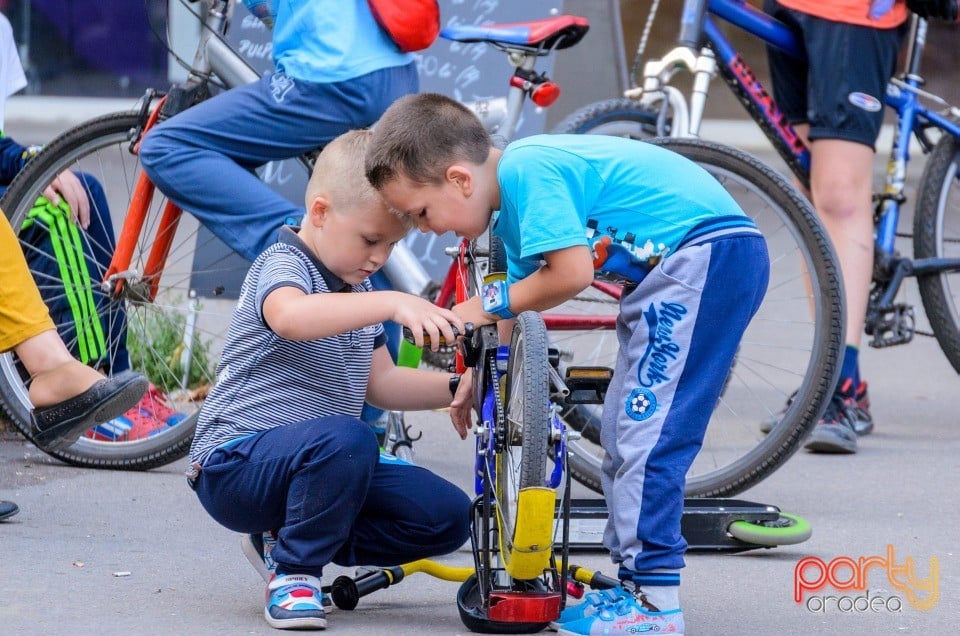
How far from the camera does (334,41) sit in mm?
3475

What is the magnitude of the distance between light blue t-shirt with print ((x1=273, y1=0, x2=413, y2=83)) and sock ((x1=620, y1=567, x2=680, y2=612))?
5.13 feet

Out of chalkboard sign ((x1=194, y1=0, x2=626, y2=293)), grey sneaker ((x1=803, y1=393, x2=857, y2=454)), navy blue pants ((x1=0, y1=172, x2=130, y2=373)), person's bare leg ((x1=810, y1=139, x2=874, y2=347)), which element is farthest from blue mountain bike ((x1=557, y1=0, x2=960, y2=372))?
navy blue pants ((x1=0, y1=172, x2=130, y2=373))

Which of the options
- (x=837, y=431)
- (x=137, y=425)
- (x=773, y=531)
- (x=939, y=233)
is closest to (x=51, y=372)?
(x=137, y=425)

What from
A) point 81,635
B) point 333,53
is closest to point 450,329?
point 81,635

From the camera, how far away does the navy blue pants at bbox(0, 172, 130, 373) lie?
12.8 ft

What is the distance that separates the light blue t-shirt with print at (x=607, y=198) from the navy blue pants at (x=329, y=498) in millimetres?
449

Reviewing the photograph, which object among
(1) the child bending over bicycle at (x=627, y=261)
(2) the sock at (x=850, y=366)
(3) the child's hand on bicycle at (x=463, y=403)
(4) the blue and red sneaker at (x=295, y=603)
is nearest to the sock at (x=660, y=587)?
Answer: (1) the child bending over bicycle at (x=627, y=261)

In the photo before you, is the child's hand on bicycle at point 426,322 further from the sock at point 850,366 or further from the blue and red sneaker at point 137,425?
the sock at point 850,366

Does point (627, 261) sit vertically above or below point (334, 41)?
below

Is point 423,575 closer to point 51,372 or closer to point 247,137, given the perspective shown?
point 51,372

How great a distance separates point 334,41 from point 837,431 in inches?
74.3

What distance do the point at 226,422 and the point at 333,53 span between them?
116cm

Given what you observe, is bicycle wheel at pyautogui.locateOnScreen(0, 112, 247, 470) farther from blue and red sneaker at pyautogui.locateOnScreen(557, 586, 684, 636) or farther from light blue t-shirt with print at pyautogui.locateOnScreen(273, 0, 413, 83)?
blue and red sneaker at pyautogui.locateOnScreen(557, 586, 684, 636)

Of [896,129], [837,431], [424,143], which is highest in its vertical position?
[424,143]
